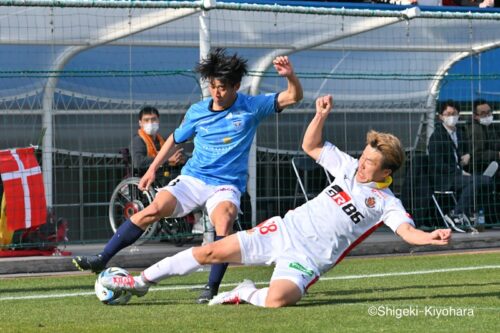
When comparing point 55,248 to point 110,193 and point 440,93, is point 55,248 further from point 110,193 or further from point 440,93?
point 440,93

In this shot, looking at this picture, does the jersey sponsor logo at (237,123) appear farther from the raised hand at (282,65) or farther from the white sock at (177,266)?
the white sock at (177,266)

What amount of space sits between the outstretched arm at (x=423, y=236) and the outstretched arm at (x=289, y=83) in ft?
5.40

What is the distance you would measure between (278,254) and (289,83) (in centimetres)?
153

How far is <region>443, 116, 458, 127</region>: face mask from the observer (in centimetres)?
1703

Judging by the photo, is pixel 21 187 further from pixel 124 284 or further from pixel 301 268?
pixel 301 268

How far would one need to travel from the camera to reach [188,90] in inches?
614

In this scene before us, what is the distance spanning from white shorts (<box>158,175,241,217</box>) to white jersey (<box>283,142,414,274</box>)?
1.01 metres

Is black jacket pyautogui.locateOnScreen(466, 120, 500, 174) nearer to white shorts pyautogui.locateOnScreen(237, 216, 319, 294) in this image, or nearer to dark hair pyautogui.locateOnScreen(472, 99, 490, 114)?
dark hair pyautogui.locateOnScreen(472, 99, 490, 114)

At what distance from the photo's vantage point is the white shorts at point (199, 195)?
10.4 m

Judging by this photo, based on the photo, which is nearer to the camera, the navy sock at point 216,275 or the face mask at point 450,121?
the navy sock at point 216,275

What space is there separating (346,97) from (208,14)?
2968 mm

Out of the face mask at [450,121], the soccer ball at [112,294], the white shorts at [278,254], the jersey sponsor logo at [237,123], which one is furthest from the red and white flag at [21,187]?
the face mask at [450,121]

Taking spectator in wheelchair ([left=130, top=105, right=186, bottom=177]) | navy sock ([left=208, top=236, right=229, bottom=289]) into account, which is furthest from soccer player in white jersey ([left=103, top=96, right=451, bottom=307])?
spectator in wheelchair ([left=130, top=105, right=186, bottom=177])

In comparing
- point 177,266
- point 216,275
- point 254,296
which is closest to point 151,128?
point 216,275
